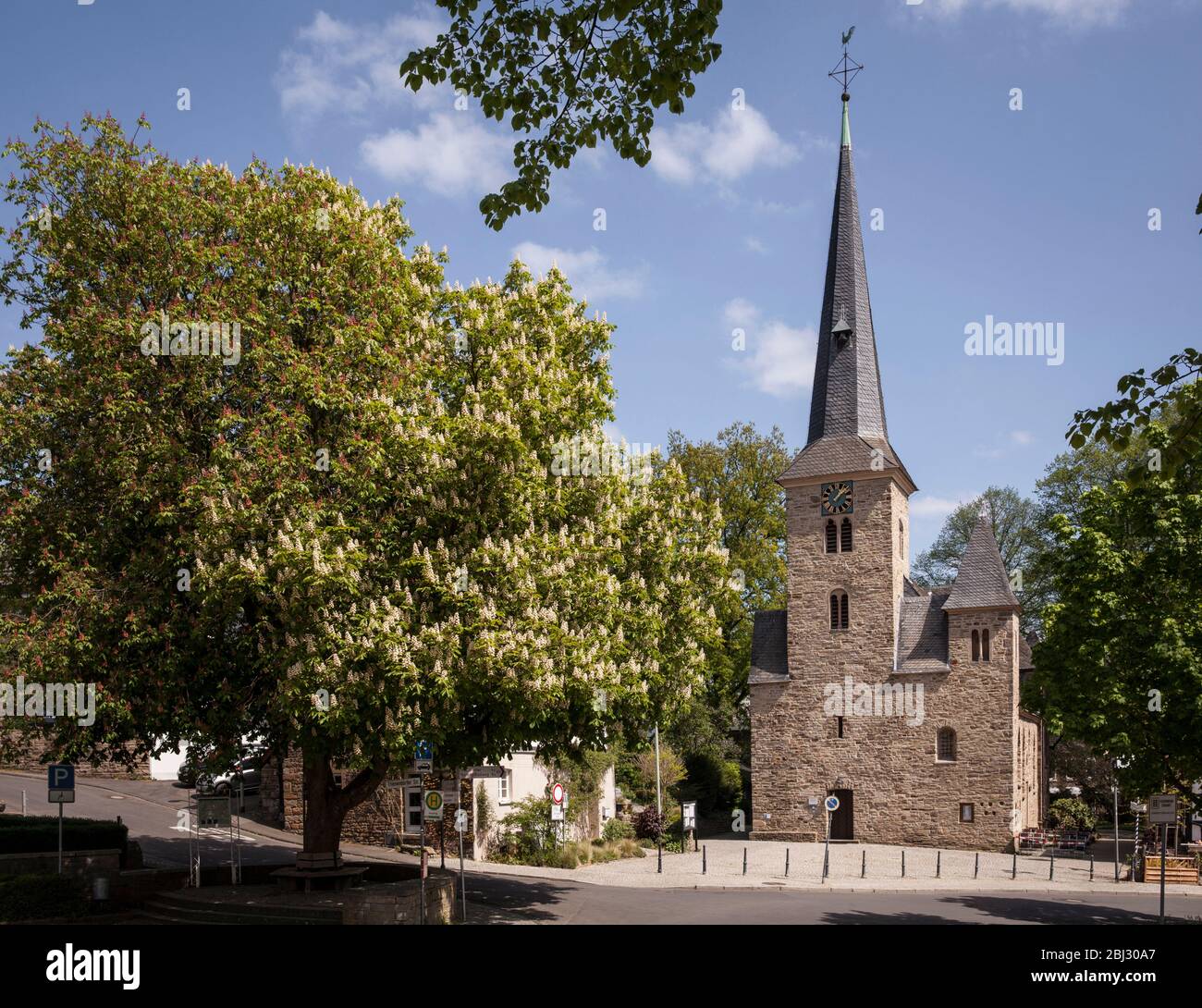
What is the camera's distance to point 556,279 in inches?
883

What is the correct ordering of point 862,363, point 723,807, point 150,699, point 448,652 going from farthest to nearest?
point 723,807
point 862,363
point 150,699
point 448,652

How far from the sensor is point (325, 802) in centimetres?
2108

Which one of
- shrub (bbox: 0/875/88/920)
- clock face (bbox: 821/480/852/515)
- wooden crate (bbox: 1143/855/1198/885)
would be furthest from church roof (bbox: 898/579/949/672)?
shrub (bbox: 0/875/88/920)

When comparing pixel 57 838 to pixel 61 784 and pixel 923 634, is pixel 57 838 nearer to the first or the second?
pixel 61 784

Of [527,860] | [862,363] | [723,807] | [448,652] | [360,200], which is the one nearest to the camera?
[448,652]

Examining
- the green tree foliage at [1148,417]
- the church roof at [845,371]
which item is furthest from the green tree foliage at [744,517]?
the green tree foliage at [1148,417]

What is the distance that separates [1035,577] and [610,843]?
34015 mm

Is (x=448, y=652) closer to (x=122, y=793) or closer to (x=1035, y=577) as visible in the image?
(x=122, y=793)

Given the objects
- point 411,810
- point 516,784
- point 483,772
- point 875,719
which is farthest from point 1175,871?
point 411,810

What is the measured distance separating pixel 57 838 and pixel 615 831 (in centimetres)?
1874

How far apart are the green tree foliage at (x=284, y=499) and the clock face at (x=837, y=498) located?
25.4m

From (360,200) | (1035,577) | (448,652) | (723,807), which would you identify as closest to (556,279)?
(360,200)

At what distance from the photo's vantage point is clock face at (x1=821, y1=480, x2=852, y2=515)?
44.1 meters
